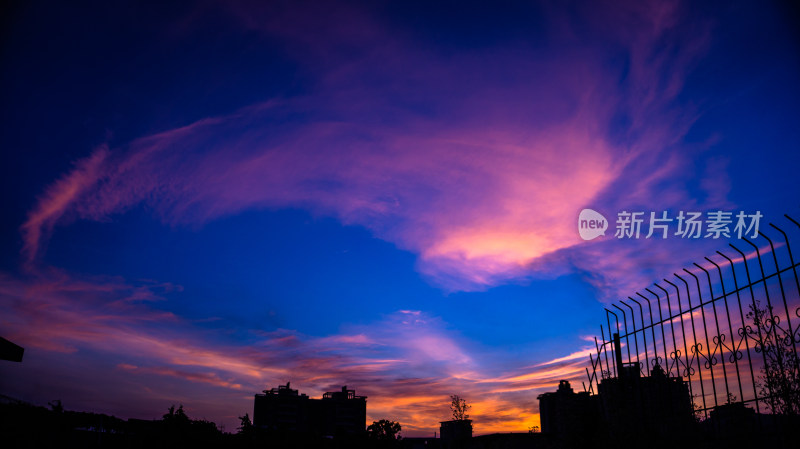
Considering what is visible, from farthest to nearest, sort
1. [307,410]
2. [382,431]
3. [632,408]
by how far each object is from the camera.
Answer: [307,410]
[382,431]
[632,408]

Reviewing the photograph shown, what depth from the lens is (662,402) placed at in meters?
10.3

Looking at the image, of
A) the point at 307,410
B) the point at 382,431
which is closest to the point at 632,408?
the point at 382,431

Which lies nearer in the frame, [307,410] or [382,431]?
[382,431]

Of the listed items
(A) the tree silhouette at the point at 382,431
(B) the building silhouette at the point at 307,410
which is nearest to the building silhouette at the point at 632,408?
(A) the tree silhouette at the point at 382,431

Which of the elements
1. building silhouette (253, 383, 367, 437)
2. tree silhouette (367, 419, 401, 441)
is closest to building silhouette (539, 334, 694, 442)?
tree silhouette (367, 419, 401, 441)

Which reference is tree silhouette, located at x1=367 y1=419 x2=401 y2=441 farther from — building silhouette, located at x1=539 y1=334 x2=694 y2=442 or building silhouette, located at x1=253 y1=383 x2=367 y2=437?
building silhouette, located at x1=253 y1=383 x2=367 y2=437

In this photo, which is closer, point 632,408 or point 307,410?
point 632,408

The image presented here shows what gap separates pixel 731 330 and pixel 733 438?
5.77ft

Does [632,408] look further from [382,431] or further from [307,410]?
[307,410]

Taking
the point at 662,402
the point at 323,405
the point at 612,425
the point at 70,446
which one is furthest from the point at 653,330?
the point at 323,405

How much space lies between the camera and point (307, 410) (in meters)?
156

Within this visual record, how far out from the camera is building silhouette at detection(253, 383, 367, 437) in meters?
153

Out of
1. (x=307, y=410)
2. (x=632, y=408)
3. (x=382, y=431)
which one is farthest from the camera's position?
(x=307, y=410)

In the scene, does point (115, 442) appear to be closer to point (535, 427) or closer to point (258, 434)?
point (258, 434)
